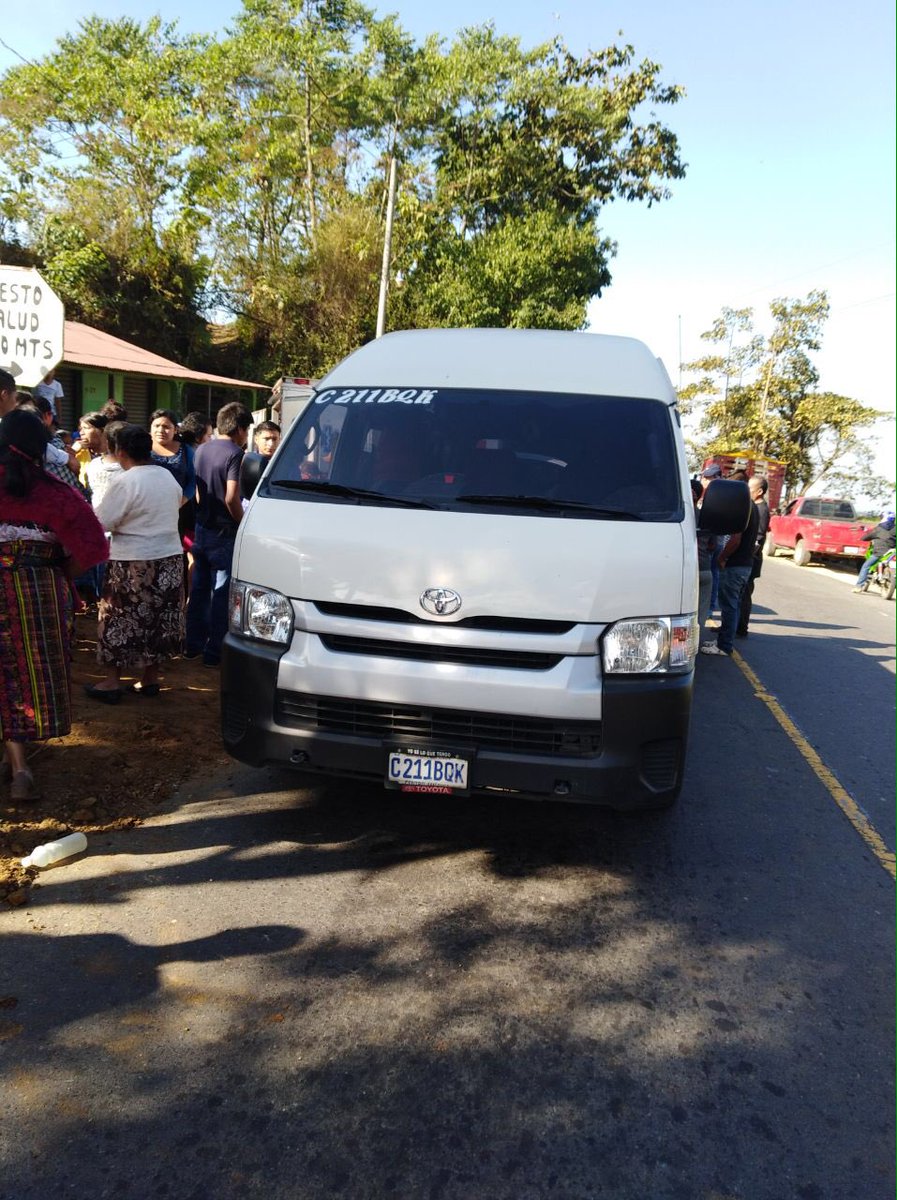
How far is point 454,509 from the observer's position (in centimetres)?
379

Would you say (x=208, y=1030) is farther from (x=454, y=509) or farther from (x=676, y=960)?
(x=454, y=509)

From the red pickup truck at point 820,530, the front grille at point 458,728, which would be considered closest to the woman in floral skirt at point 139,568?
the front grille at point 458,728

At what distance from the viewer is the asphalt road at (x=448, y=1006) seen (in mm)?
2309

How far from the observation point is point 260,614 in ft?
12.3

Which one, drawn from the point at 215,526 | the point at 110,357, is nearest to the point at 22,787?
the point at 215,526

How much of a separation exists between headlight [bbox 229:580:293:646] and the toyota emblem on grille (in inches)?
22.9

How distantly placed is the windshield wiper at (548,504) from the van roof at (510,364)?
800 millimetres

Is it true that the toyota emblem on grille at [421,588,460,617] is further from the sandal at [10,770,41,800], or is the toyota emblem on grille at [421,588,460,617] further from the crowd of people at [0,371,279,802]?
the sandal at [10,770,41,800]

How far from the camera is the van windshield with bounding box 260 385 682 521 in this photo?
391cm

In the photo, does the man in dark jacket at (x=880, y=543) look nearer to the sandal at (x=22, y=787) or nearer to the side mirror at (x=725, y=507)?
the side mirror at (x=725, y=507)

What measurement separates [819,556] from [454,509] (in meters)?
22.8

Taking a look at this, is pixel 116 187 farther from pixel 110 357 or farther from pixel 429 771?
pixel 429 771

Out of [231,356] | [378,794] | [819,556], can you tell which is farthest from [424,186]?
[378,794]

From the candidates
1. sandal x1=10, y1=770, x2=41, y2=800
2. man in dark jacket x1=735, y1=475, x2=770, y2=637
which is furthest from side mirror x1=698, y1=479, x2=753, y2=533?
man in dark jacket x1=735, y1=475, x2=770, y2=637
